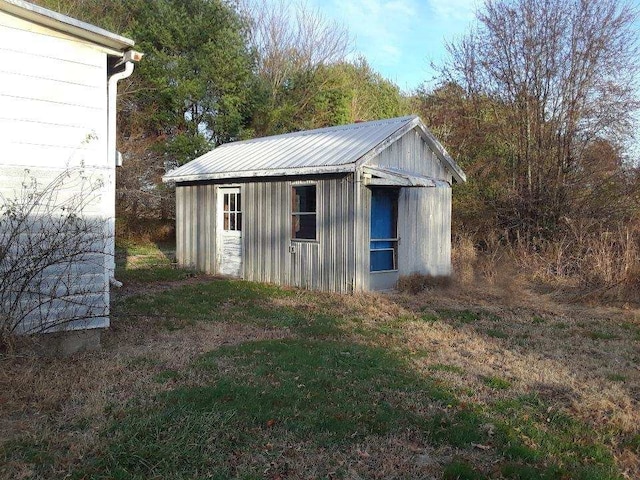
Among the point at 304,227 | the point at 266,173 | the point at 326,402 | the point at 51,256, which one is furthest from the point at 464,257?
the point at 51,256

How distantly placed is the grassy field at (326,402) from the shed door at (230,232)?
5.09 m

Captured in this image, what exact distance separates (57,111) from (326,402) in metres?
4.28

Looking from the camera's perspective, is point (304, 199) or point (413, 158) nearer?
point (304, 199)

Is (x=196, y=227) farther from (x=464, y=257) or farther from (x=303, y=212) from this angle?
(x=464, y=257)

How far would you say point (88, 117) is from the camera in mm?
6133

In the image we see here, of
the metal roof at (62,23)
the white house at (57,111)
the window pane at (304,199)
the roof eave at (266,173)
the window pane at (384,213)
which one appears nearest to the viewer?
the metal roof at (62,23)

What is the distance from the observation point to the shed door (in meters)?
13.4

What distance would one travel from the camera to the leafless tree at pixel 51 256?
5.27 m

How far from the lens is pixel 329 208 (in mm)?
11195

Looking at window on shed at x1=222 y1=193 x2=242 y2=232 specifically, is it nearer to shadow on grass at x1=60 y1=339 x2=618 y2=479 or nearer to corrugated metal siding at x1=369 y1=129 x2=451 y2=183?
corrugated metal siding at x1=369 y1=129 x2=451 y2=183

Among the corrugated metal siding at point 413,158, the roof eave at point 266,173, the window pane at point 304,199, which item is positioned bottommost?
the window pane at point 304,199

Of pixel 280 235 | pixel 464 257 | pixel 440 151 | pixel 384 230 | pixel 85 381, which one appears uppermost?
pixel 440 151

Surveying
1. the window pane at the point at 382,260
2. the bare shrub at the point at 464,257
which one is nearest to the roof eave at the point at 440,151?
the bare shrub at the point at 464,257

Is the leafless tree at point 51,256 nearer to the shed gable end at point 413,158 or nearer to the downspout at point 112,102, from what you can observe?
the downspout at point 112,102
